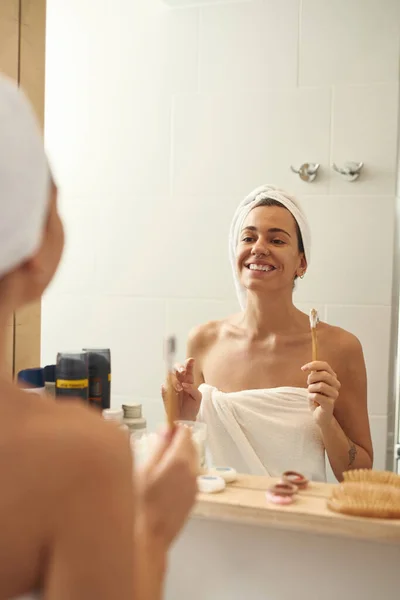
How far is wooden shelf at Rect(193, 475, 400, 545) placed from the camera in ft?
3.08

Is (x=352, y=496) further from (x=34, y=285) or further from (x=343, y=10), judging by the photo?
(x=343, y=10)

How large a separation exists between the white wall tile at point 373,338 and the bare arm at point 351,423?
0.5 inches

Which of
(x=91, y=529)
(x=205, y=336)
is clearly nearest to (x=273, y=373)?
(x=205, y=336)

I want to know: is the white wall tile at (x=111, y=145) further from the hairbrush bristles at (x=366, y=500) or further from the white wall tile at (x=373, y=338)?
the hairbrush bristles at (x=366, y=500)

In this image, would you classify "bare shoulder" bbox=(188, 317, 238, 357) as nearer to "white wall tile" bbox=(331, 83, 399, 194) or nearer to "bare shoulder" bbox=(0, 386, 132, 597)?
"white wall tile" bbox=(331, 83, 399, 194)

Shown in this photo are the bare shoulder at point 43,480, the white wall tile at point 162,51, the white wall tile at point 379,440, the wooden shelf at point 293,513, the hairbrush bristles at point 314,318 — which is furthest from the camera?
the white wall tile at point 162,51

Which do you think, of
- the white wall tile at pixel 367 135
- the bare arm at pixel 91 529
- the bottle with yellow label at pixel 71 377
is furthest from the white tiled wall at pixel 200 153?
the bare arm at pixel 91 529

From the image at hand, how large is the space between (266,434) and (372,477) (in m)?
0.19

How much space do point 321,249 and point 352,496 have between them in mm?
454

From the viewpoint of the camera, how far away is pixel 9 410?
1.45 ft

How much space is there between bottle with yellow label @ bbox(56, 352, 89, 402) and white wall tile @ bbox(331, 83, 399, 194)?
55cm

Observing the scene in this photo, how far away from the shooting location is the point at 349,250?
1205mm

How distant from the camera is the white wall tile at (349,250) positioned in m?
1.16

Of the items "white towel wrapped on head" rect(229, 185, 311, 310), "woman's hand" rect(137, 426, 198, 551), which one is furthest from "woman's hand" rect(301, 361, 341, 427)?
"woman's hand" rect(137, 426, 198, 551)
